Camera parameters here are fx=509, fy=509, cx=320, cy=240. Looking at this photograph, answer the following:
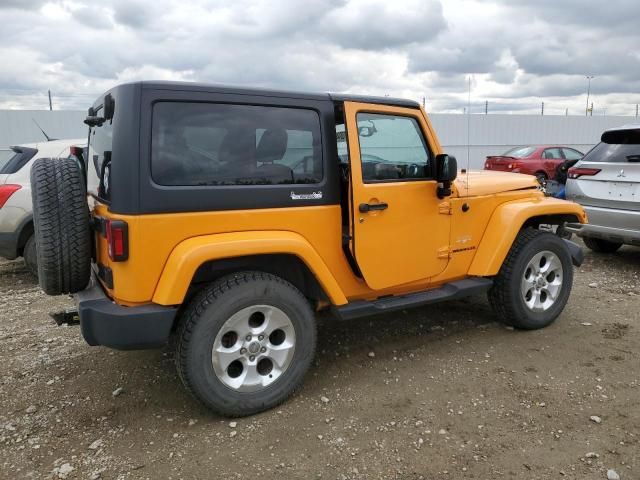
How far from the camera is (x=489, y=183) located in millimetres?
4129

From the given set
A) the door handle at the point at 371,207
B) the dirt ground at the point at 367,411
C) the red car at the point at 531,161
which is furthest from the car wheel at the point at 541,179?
the door handle at the point at 371,207

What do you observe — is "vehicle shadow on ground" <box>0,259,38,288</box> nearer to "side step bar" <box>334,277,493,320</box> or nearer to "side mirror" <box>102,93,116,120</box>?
"side mirror" <box>102,93,116,120</box>

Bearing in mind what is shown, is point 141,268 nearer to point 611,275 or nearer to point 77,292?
point 77,292

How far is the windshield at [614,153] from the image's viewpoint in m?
5.96

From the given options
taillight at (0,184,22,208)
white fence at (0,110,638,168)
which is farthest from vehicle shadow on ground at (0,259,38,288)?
white fence at (0,110,638,168)

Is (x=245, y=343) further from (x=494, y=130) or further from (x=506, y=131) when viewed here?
(x=506, y=131)

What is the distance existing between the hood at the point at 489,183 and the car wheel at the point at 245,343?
5.45 feet

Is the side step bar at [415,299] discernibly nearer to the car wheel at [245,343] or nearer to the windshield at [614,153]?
the car wheel at [245,343]

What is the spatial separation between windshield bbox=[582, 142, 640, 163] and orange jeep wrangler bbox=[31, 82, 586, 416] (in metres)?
3.32

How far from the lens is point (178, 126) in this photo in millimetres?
2850

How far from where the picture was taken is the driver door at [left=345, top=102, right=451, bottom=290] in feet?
11.1

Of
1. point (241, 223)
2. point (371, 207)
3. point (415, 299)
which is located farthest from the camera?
point (415, 299)

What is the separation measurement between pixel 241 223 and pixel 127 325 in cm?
84

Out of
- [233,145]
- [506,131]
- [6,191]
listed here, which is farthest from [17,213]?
[506,131]
